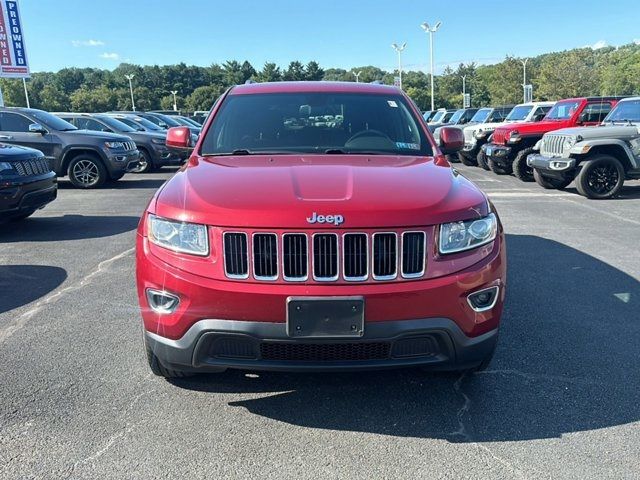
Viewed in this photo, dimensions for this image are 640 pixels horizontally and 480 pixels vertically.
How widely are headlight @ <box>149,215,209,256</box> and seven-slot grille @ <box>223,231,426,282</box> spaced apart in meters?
0.13

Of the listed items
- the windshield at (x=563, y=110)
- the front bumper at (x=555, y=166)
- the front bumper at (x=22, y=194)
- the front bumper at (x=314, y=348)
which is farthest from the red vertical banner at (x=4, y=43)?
the front bumper at (x=314, y=348)

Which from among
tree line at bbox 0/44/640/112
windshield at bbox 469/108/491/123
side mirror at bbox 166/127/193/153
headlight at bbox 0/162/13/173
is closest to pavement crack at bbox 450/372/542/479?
side mirror at bbox 166/127/193/153

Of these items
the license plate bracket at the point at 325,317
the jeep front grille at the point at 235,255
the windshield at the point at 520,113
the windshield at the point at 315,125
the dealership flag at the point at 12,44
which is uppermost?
the dealership flag at the point at 12,44

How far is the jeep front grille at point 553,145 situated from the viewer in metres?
10.9

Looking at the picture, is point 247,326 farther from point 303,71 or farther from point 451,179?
point 303,71

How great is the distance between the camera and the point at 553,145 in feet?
36.9

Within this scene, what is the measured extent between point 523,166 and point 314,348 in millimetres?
12071

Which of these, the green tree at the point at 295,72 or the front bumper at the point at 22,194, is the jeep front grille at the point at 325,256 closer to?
the front bumper at the point at 22,194

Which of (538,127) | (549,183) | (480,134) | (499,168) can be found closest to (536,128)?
(538,127)

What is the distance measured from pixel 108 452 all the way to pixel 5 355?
4.92 ft

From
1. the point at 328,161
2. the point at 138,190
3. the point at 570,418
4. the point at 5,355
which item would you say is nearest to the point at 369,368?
the point at 570,418

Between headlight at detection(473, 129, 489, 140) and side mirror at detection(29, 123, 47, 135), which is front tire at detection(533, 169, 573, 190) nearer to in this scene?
headlight at detection(473, 129, 489, 140)

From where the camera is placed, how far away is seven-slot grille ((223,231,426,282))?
2.53 m

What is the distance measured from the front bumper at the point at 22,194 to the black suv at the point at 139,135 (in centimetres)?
748
